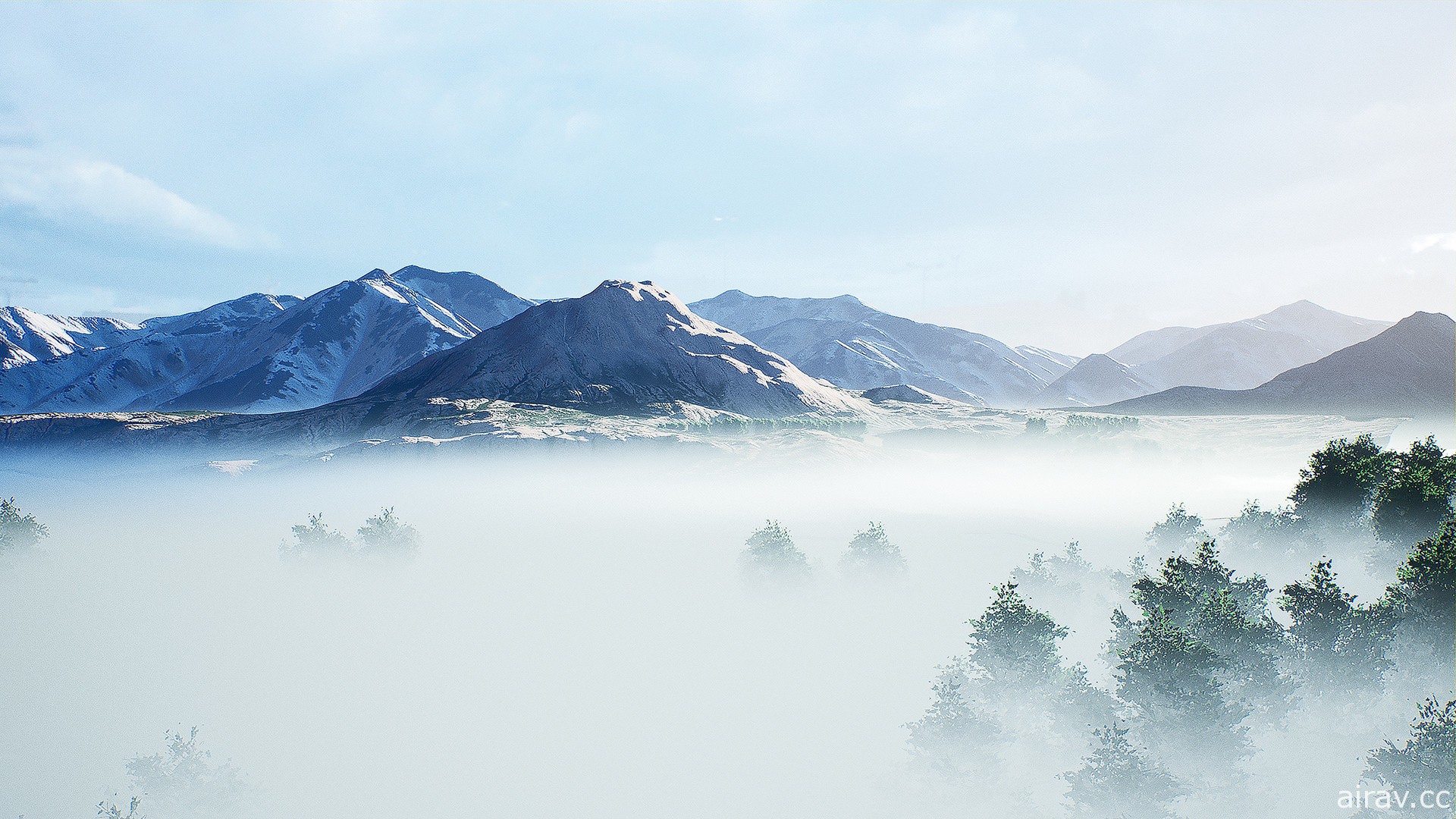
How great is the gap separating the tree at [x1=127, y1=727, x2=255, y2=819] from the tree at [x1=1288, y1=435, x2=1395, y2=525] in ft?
361

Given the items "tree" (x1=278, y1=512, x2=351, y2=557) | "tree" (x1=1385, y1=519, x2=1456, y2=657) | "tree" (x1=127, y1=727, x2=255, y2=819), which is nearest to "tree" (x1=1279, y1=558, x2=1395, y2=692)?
"tree" (x1=1385, y1=519, x2=1456, y2=657)

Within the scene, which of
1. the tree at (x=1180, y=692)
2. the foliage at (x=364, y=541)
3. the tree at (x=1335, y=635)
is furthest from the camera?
the foliage at (x=364, y=541)

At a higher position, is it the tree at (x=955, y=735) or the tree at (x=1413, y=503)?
the tree at (x=1413, y=503)

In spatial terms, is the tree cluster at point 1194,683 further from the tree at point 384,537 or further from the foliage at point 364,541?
the foliage at point 364,541

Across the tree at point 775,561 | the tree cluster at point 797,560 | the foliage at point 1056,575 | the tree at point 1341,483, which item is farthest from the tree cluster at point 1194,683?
the tree cluster at point 797,560

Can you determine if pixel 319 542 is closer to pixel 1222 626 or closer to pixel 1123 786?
pixel 1123 786

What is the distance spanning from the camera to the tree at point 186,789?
1971 inches

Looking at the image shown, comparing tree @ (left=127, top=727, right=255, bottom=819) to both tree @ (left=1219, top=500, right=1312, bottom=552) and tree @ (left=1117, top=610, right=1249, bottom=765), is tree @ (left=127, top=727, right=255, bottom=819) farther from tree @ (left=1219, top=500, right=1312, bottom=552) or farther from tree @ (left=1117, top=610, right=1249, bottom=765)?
tree @ (left=1219, top=500, right=1312, bottom=552)

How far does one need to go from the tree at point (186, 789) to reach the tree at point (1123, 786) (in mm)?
61625

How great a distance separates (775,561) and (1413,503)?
71.2 metres

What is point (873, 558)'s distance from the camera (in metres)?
101

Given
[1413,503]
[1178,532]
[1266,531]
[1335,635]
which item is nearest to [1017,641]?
[1335,635]

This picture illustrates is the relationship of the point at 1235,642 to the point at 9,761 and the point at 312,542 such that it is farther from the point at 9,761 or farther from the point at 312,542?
the point at 312,542

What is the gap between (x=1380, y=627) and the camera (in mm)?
45375
